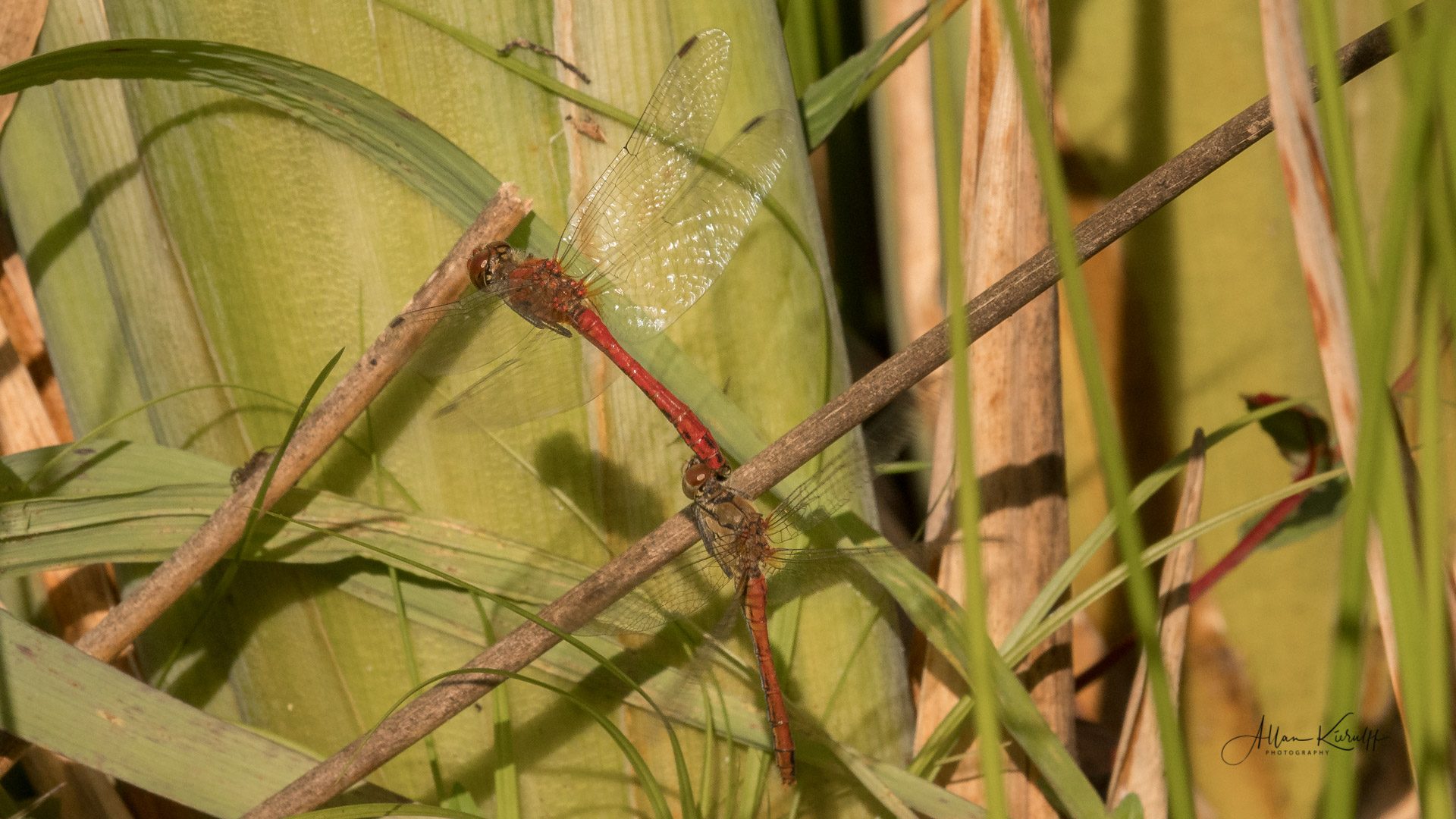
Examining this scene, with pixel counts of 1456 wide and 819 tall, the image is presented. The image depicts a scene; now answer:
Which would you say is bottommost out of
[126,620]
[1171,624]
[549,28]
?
[1171,624]

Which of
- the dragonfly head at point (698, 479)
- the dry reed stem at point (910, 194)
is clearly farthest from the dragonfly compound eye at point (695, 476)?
the dry reed stem at point (910, 194)

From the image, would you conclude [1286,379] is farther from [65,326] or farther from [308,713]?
[65,326]

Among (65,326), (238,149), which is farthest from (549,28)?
(65,326)

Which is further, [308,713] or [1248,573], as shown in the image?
[1248,573]

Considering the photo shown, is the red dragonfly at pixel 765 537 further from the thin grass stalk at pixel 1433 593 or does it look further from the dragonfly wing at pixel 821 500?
the thin grass stalk at pixel 1433 593

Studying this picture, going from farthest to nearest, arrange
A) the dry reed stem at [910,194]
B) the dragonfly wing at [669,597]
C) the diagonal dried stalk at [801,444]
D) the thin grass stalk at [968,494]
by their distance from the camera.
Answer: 1. the dry reed stem at [910,194]
2. the dragonfly wing at [669,597]
3. the diagonal dried stalk at [801,444]
4. the thin grass stalk at [968,494]

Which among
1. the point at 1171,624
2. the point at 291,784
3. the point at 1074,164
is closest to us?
the point at 291,784
